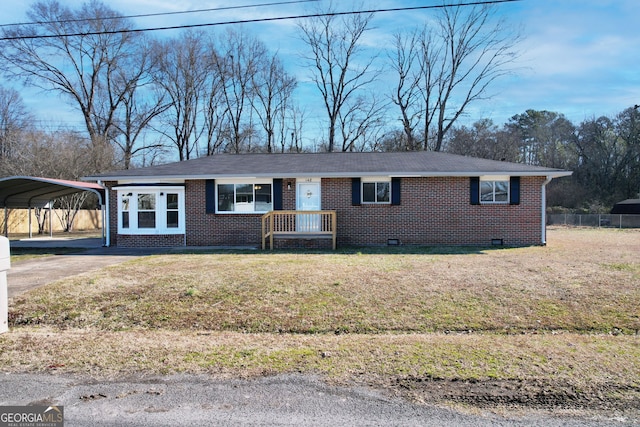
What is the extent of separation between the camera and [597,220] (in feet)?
102

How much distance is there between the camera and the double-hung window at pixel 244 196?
49.9 ft

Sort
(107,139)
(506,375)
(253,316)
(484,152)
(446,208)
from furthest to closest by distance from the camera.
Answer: (484,152), (107,139), (446,208), (253,316), (506,375)

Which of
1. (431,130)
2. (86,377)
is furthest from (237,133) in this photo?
(86,377)

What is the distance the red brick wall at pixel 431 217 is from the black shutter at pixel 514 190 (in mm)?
170

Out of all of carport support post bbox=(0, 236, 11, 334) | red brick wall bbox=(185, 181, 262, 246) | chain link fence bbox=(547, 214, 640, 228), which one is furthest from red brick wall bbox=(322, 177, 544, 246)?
chain link fence bbox=(547, 214, 640, 228)

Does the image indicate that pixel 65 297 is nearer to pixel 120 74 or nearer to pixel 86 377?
pixel 86 377

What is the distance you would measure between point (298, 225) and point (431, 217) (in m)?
4.68

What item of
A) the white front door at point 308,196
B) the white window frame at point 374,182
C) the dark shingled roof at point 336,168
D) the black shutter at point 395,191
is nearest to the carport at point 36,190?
the dark shingled roof at point 336,168

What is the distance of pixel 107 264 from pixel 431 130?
30.9 metres

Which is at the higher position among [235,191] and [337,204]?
[235,191]

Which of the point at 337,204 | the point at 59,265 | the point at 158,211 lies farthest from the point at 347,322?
the point at 158,211

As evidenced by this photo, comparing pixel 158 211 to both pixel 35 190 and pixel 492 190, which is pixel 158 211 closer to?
pixel 35 190

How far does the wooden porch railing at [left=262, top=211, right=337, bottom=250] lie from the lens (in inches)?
552

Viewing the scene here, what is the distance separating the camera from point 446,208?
1481 centimetres
